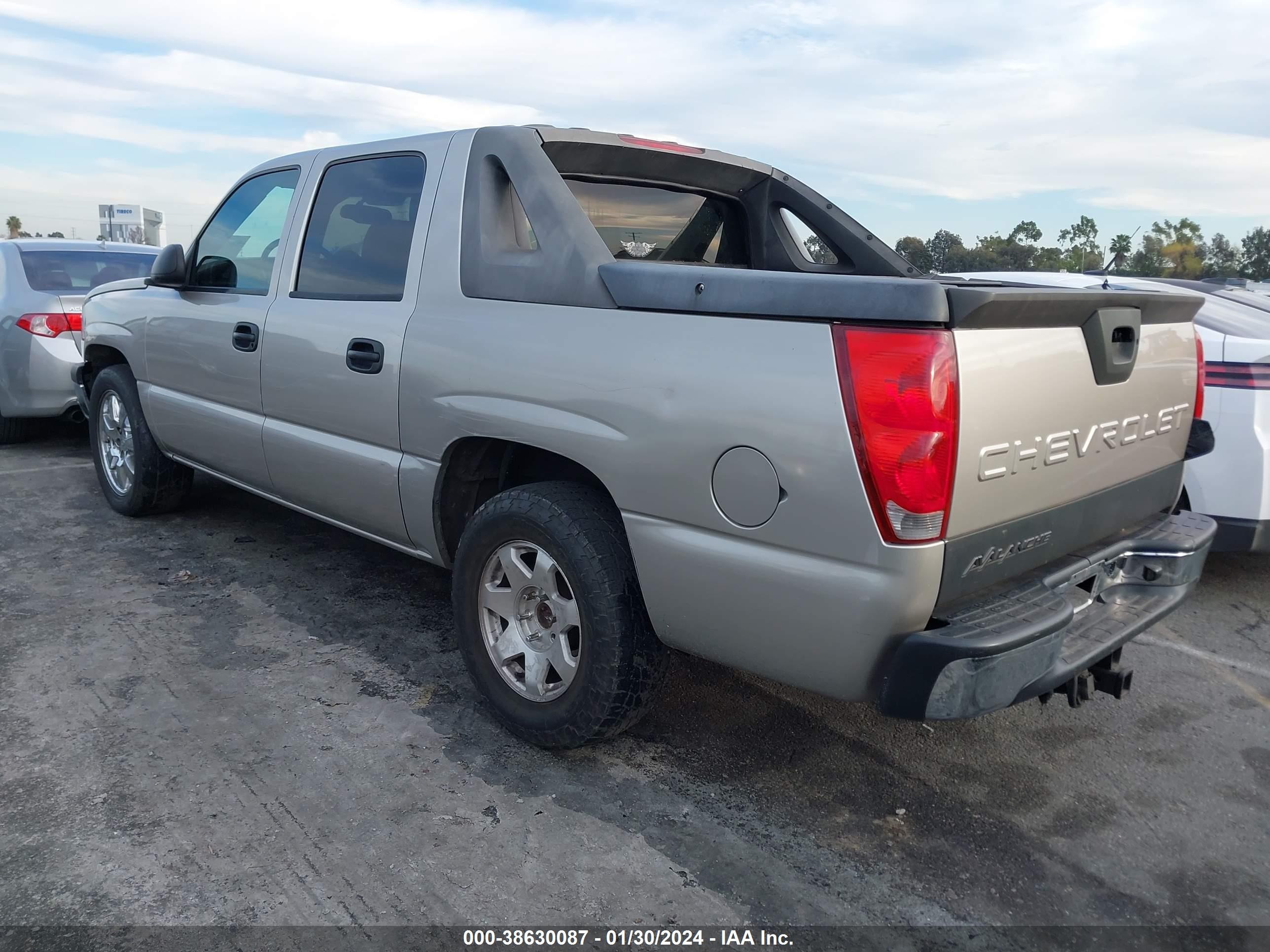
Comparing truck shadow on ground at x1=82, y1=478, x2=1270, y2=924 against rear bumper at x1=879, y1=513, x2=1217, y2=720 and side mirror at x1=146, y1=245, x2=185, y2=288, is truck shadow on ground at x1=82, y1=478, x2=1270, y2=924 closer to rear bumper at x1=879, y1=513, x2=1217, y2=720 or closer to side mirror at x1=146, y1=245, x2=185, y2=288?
rear bumper at x1=879, y1=513, x2=1217, y2=720

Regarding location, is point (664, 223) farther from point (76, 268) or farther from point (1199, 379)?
point (76, 268)

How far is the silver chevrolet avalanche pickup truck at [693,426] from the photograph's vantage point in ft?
7.16

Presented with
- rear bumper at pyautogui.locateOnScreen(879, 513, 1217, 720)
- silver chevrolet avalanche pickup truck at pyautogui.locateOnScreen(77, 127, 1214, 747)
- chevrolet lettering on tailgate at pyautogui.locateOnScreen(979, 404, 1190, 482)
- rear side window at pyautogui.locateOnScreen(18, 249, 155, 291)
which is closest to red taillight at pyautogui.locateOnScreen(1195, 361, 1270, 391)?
silver chevrolet avalanche pickup truck at pyautogui.locateOnScreen(77, 127, 1214, 747)

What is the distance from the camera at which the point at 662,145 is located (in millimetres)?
3594

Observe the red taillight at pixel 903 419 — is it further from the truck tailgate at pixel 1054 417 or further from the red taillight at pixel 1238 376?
the red taillight at pixel 1238 376

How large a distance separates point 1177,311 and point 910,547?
1459mm

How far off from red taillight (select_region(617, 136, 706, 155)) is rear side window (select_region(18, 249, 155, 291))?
5.07 metres

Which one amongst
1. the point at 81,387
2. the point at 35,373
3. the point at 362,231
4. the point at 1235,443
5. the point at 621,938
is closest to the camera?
the point at 621,938

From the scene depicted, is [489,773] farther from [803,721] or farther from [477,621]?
[803,721]

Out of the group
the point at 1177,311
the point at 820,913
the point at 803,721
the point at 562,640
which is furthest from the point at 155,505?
the point at 1177,311

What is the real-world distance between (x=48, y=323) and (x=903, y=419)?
675 centimetres

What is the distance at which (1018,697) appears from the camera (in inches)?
92.4

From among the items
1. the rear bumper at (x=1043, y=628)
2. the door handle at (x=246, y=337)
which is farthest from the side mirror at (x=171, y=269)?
the rear bumper at (x=1043, y=628)

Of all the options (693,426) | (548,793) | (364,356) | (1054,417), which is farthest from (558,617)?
(1054,417)
